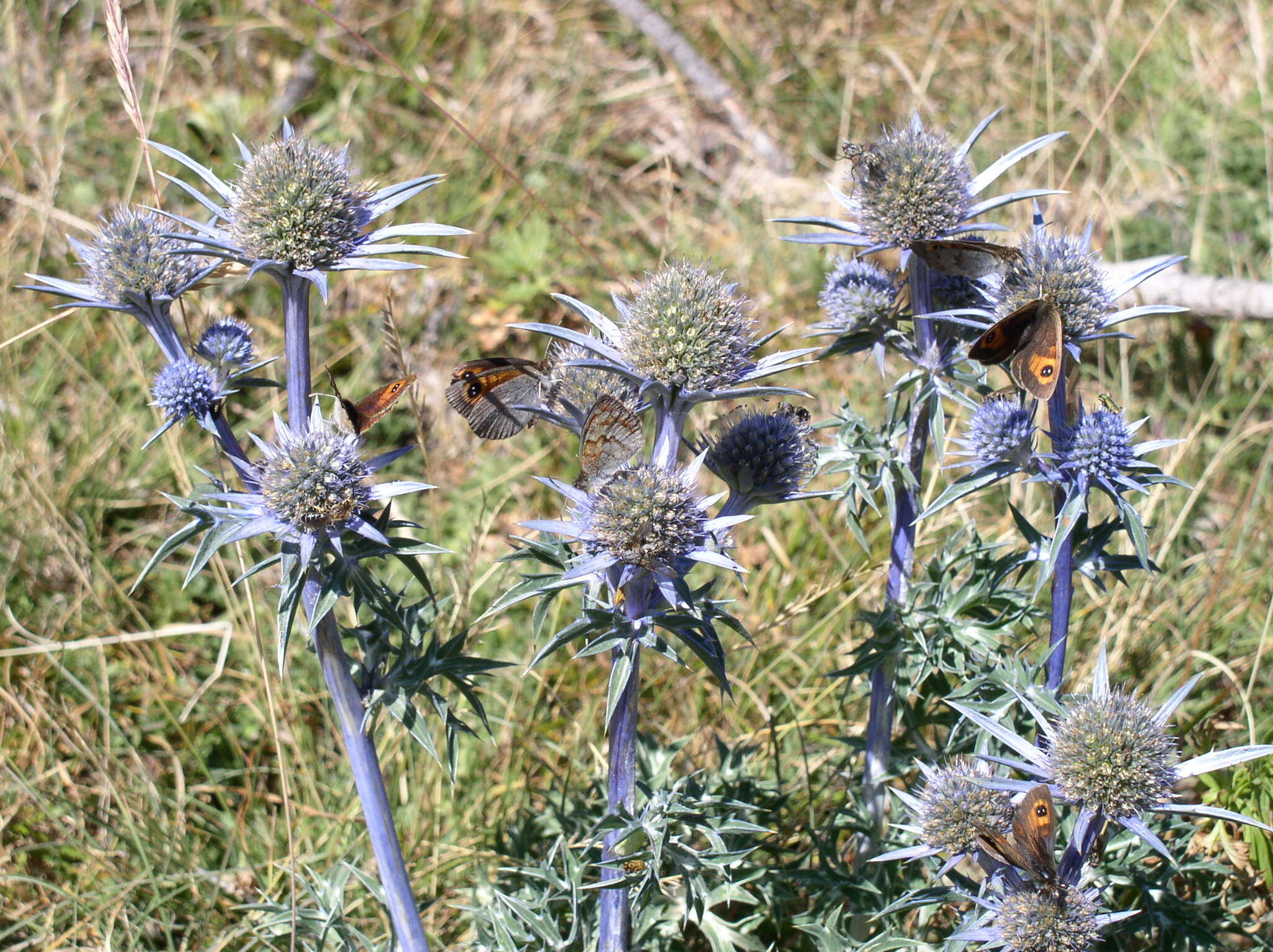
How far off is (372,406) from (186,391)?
38 cm

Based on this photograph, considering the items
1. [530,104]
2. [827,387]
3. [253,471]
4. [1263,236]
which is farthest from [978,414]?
[530,104]

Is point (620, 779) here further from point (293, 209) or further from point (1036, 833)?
point (293, 209)

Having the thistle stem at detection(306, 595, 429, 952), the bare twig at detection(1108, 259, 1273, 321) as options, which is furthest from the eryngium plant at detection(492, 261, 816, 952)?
the bare twig at detection(1108, 259, 1273, 321)

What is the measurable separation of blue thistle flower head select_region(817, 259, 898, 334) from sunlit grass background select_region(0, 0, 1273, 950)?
0.98 m

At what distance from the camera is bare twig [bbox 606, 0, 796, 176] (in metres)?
6.08

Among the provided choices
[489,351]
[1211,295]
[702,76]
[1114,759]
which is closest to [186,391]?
[1114,759]

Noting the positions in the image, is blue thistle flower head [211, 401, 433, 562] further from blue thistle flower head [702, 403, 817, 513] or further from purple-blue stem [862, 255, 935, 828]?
purple-blue stem [862, 255, 935, 828]

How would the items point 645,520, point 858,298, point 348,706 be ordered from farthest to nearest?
1. point 858,298
2. point 348,706
3. point 645,520

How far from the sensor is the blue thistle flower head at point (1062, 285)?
2287 mm

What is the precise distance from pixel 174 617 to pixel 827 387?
3073 millimetres

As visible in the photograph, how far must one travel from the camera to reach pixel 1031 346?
2.16m

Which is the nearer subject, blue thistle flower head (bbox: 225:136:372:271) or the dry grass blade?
blue thistle flower head (bbox: 225:136:372:271)

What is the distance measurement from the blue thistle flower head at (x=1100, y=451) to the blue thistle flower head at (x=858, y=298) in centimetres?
Answer: 60

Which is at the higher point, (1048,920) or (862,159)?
(862,159)
